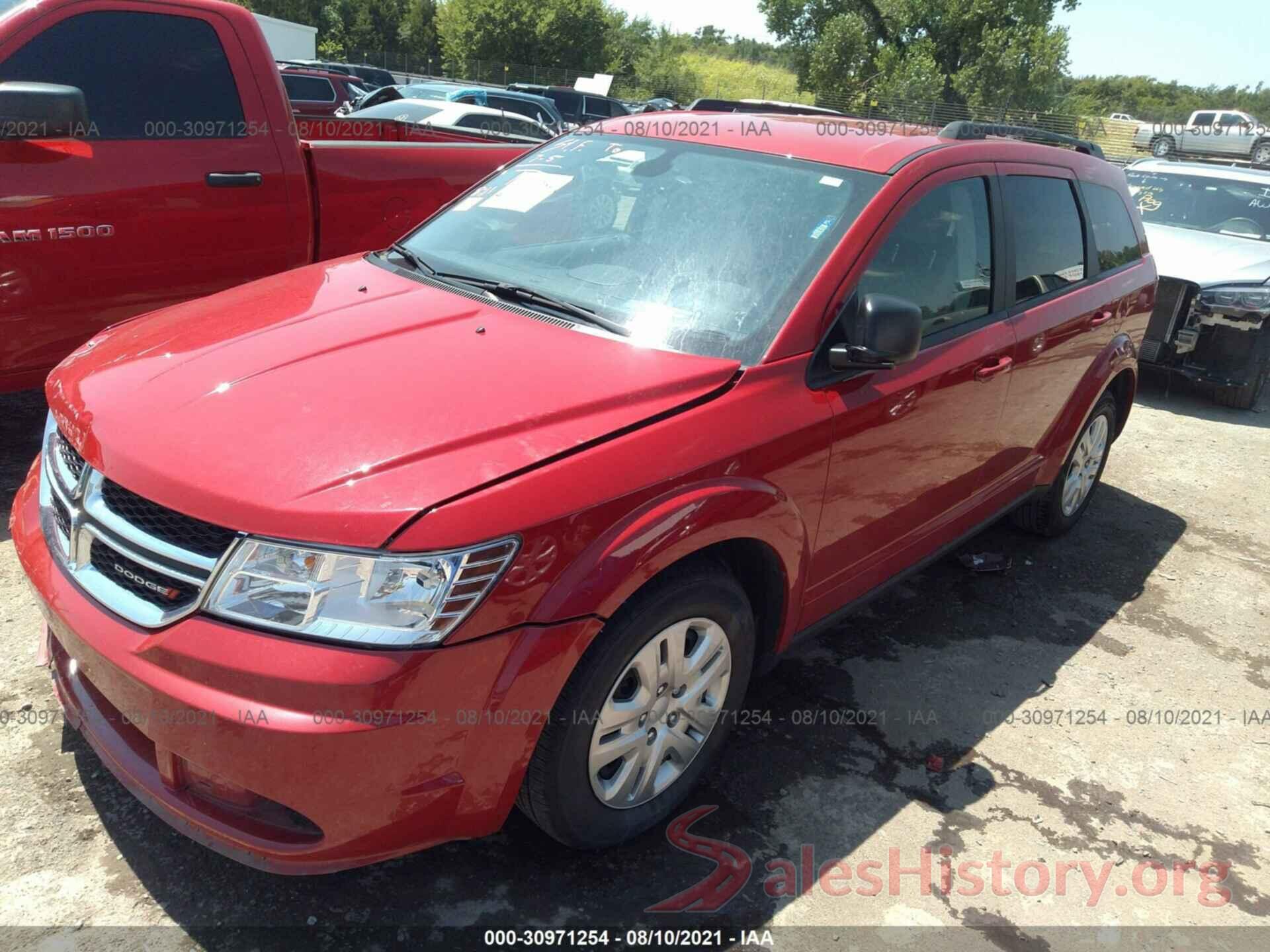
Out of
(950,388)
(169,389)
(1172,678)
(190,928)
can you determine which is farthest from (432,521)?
(1172,678)

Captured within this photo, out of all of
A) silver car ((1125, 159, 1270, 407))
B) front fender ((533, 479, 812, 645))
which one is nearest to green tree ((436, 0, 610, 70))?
silver car ((1125, 159, 1270, 407))

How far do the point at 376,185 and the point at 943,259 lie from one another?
309 cm

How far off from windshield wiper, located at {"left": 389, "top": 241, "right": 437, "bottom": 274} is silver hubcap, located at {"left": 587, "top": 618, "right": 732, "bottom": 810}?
153cm

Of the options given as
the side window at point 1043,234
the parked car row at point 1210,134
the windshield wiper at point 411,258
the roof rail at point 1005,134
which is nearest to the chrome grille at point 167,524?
the windshield wiper at point 411,258

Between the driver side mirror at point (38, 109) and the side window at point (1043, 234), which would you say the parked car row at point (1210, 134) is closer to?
the side window at point (1043, 234)

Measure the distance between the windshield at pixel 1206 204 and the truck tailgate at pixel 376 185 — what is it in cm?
666

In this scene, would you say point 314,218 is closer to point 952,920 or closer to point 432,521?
point 432,521

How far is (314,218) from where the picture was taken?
16.0ft

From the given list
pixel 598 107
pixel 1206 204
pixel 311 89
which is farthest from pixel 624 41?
pixel 1206 204

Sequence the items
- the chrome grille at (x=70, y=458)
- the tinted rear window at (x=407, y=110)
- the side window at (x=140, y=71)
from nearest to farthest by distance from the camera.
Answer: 1. the chrome grille at (x=70, y=458)
2. the side window at (x=140, y=71)
3. the tinted rear window at (x=407, y=110)

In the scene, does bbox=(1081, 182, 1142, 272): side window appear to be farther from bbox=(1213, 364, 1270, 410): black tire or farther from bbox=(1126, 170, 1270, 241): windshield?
bbox=(1126, 170, 1270, 241): windshield

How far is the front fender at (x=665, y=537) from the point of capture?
212 centimetres

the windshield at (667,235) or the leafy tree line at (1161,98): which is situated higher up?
the leafy tree line at (1161,98)

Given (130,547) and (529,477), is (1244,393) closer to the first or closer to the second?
(529,477)
